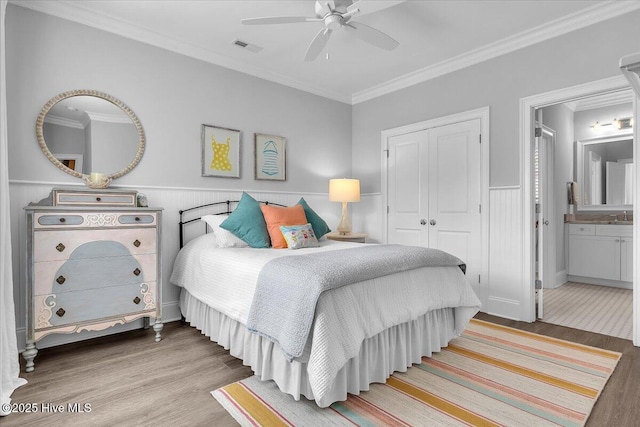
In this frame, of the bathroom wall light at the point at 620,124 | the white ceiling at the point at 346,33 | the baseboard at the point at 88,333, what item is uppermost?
the white ceiling at the point at 346,33

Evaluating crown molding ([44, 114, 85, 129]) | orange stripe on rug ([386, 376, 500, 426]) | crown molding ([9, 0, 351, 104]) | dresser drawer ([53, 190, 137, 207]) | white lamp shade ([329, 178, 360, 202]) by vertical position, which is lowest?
orange stripe on rug ([386, 376, 500, 426])

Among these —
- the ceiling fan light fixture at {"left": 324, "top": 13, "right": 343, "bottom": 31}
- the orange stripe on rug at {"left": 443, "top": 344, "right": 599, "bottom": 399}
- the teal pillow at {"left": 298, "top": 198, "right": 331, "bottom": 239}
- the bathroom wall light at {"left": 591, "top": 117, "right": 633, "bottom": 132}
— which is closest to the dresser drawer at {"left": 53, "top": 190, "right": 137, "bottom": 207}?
the teal pillow at {"left": 298, "top": 198, "right": 331, "bottom": 239}

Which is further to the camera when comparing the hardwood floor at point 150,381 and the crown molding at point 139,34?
the crown molding at point 139,34

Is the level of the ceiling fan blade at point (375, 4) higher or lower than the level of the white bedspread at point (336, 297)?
higher

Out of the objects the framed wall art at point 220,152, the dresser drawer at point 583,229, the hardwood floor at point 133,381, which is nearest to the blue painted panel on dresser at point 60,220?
the hardwood floor at point 133,381

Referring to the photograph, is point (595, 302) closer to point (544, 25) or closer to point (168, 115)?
point (544, 25)

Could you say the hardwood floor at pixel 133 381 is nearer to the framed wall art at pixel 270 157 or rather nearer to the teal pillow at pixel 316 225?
the teal pillow at pixel 316 225

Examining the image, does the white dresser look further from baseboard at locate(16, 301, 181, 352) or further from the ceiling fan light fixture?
the ceiling fan light fixture

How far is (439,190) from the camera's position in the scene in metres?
4.09

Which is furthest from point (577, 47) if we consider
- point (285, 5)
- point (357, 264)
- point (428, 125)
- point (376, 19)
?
point (357, 264)

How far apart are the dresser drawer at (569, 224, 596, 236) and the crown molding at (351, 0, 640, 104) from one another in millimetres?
3164

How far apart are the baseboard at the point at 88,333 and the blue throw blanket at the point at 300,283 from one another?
1711 mm

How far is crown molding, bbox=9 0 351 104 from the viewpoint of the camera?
9.04 ft

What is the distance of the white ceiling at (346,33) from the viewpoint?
2.82 metres
